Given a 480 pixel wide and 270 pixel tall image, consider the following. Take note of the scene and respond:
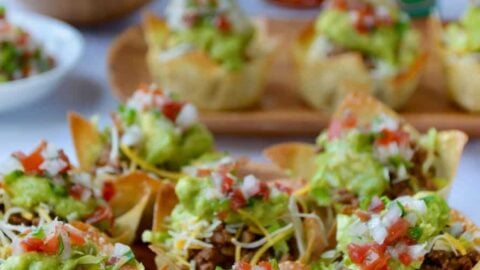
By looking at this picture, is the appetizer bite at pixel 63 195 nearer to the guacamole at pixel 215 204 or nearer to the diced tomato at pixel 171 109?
the guacamole at pixel 215 204

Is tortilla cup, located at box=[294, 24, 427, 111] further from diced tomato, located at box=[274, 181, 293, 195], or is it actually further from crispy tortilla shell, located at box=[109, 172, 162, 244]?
crispy tortilla shell, located at box=[109, 172, 162, 244]

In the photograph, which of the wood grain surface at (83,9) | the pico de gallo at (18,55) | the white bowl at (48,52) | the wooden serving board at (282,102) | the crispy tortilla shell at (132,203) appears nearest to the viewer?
the crispy tortilla shell at (132,203)

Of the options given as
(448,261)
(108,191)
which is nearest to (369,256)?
(448,261)

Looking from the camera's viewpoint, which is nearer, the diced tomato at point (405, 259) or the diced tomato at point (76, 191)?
the diced tomato at point (405, 259)

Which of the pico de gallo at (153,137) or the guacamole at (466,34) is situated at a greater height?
the guacamole at (466,34)

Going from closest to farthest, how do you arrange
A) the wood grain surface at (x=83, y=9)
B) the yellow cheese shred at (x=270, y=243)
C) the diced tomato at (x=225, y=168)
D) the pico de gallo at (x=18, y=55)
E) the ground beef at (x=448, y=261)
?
the ground beef at (x=448, y=261) → the yellow cheese shred at (x=270, y=243) → the diced tomato at (x=225, y=168) → the pico de gallo at (x=18, y=55) → the wood grain surface at (x=83, y=9)

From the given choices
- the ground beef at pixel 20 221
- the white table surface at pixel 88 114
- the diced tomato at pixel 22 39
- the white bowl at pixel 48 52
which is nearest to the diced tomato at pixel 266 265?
the ground beef at pixel 20 221
